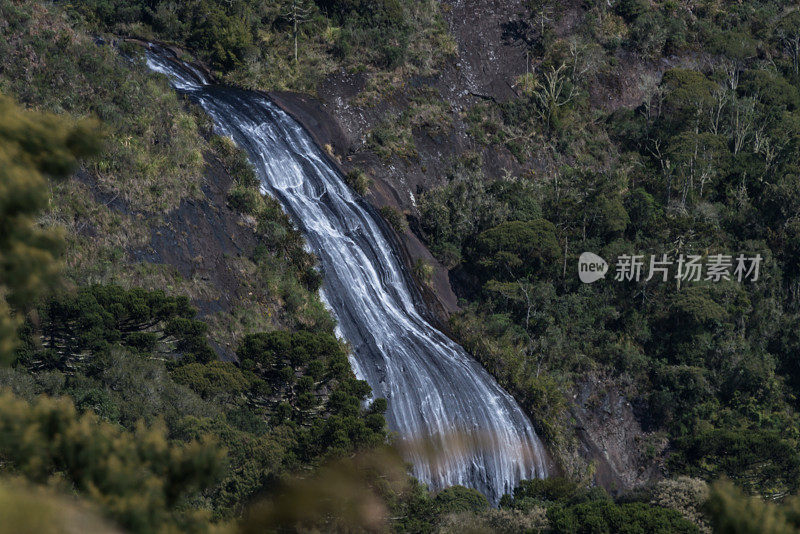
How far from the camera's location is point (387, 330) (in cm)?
3162

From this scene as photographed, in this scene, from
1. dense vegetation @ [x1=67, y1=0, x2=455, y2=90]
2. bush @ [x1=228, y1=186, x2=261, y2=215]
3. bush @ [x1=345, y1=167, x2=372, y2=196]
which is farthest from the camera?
dense vegetation @ [x1=67, y1=0, x2=455, y2=90]

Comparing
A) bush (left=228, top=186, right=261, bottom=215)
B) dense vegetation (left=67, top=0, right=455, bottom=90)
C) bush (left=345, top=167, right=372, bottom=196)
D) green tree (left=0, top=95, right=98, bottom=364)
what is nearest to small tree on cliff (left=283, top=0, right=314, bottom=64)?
dense vegetation (left=67, top=0, right=455, bottom=90)

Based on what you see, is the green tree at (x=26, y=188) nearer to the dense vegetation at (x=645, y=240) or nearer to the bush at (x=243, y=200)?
the bush at (x=243, y=200)

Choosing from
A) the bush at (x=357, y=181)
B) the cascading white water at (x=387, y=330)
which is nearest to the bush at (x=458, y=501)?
the cascading white water at (x=387, y=330)

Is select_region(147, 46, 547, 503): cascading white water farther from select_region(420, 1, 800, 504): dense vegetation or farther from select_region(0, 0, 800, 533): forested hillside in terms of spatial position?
select_region(420, 1, 800, 504): dense vegetation

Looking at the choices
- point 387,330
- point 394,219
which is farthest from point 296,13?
point 387,330

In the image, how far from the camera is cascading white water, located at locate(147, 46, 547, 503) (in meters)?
28.5

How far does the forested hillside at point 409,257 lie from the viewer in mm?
13920

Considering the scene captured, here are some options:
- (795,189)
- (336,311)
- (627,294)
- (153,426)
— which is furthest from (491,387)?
(795,189)

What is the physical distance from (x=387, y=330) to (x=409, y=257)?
6034 millimetres

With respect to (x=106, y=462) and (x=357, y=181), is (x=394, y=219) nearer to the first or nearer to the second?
A: (x=357, y=181)

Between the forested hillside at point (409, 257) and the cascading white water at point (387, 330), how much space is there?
1229 mm

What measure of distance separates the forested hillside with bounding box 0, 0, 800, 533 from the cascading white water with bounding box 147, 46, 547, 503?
1.23 m

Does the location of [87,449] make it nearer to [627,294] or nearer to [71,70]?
A: [71,70]
